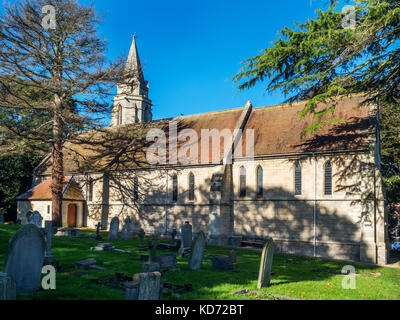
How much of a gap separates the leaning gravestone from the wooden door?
23438mm

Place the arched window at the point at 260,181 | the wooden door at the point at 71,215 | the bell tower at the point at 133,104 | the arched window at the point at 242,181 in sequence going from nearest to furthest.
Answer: the arched window at the point at 260,181
the arched window at the point at 242,181
the wooden door at the point at 71,215
the bell tower at the point at 133,104

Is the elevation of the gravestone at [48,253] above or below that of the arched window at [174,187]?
below

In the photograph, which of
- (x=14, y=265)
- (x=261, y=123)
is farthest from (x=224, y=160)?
(x=14, y=265)

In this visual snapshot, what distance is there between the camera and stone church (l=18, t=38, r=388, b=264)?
21.5 metres

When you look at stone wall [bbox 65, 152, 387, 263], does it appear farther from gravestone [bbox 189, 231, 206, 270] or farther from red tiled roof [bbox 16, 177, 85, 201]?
gravestone [bbox 189, 231, 206, 270]

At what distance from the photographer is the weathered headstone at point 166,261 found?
531 inches

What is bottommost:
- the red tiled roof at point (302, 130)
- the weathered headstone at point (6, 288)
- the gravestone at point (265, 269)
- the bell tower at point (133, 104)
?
the gravestone at point (265, 269)

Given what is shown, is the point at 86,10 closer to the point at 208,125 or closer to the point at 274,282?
the point at 208,125

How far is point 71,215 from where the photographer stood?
32.0 m

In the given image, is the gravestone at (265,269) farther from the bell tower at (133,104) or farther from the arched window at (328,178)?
the bell tower at (133,104)

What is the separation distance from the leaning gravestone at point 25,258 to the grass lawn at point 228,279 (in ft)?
1.61

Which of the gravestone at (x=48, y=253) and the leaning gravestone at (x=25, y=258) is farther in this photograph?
the gravestone at (x=48, y=253)

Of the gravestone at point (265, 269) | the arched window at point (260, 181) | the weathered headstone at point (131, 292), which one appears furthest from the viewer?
the arched window at point (260, 181)

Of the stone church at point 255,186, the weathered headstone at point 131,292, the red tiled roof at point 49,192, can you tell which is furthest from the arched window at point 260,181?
the weathered headstone at point 131,292
